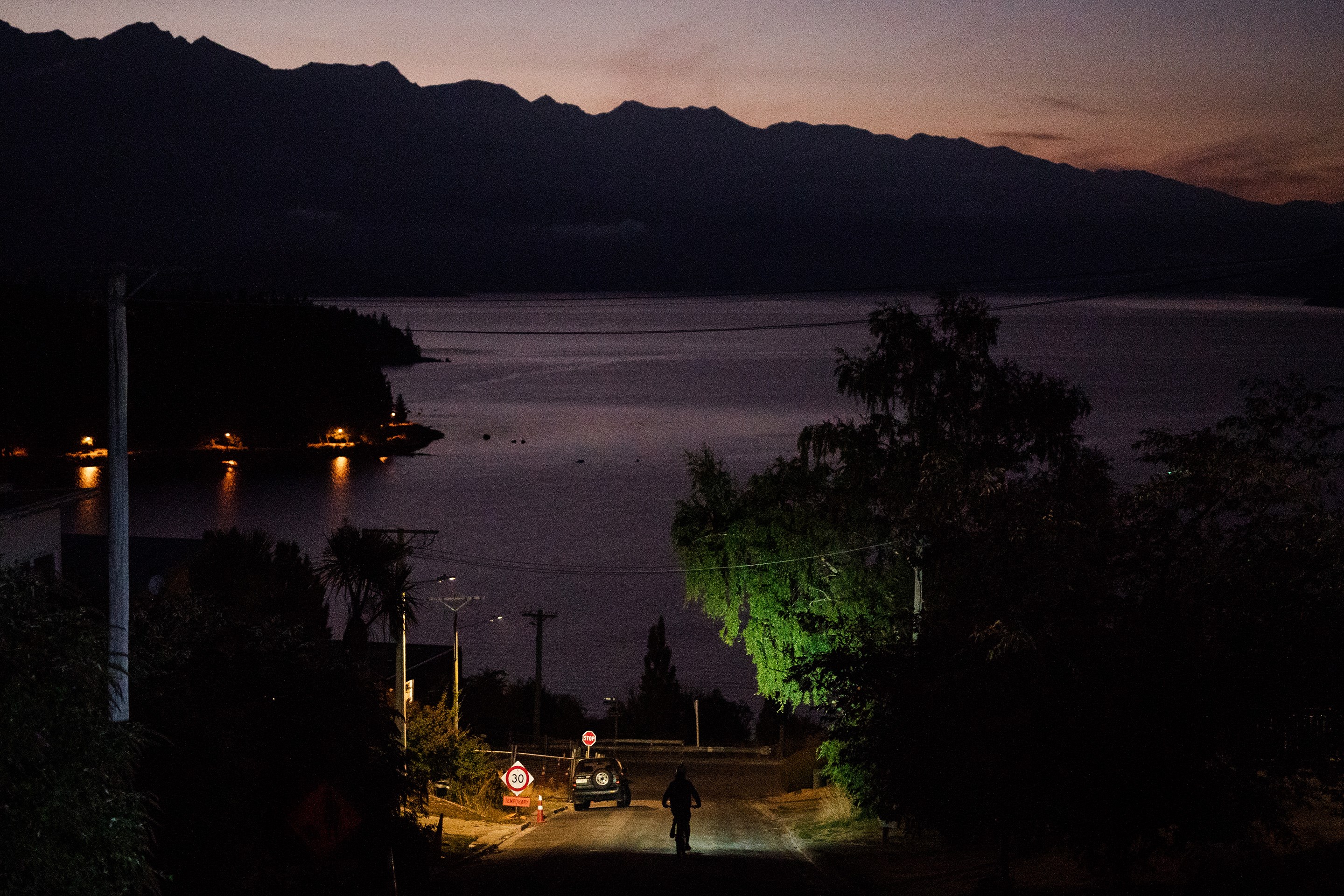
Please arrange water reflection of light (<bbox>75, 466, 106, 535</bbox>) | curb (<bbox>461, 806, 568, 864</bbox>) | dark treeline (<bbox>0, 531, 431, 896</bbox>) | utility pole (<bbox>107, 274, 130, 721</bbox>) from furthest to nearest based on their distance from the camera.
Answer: water reflection of light (<bbox>75, 466, 106, 535</bbox>)
curb (<bbox>461, 806, 568, 864</bbox>)
utility pole (<bbox>107, 274, 130, 721</bbox>)
dark treeline (<bbox>0, 531, 431, 896</bbox>)

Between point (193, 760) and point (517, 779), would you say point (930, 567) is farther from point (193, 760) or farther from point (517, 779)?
point (193, 760)

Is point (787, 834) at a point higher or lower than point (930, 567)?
lower

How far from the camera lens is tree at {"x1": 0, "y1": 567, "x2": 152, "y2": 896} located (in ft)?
24.8

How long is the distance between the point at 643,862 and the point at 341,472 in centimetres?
13815

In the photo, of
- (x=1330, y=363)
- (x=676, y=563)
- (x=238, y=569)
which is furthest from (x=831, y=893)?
(x=1330, y=363)

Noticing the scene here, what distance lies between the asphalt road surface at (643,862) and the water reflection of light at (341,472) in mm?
112885

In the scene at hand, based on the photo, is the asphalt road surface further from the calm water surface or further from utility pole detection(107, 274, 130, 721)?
the calm water surface

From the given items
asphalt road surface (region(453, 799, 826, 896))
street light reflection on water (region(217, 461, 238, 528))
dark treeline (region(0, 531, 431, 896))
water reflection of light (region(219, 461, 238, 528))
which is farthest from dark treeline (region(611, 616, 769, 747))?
water reflection of light (region(219, 461, 238, 528))

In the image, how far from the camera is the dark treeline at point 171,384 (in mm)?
165500

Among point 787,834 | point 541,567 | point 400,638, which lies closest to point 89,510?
point 541,567

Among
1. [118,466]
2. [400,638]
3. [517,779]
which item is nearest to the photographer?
[118,466]

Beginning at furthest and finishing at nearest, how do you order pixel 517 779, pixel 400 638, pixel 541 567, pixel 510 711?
pixel 541 567, pixel 510 711, pixel 517 779, pixel 400 638

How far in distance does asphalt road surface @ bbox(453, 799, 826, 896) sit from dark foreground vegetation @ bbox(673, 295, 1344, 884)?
79.2 inches

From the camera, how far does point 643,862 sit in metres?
17.7
